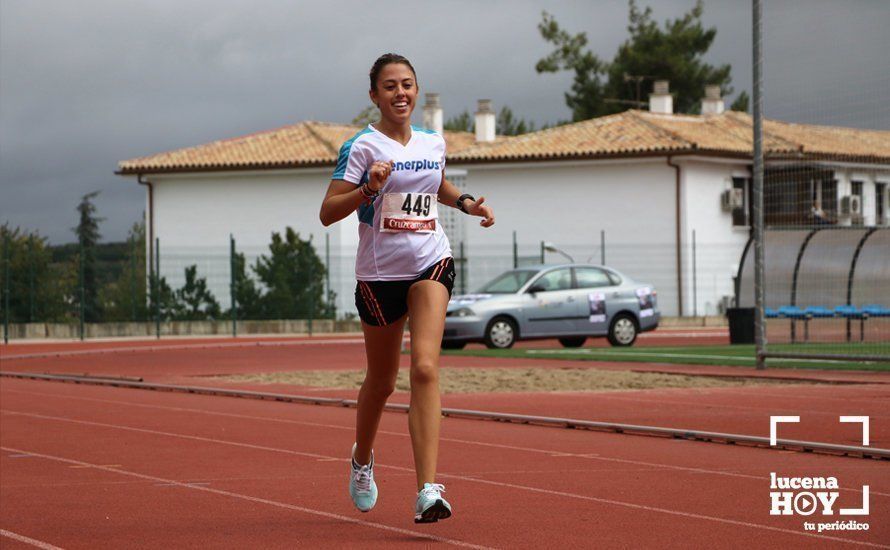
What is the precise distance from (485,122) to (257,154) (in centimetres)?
969

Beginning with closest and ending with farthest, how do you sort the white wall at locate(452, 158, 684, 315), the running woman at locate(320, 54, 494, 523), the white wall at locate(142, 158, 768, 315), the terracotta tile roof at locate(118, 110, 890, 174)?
the running woman at locate(320, 54, 494, 523) → the white wall at locate(142, 158, 768, 315) → the white wall at locate(452, 158, 684, 315) → the terracotta tile roof at locate(118, 110, 890, 174)

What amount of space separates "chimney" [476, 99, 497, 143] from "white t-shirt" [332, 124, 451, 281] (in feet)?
160

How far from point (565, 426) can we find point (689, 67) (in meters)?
68.7

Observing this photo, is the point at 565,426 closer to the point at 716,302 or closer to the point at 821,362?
the point at 821,362

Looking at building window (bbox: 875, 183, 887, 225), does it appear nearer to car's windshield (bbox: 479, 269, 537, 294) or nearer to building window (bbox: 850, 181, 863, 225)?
building window (bbox: 850, 181, 863, 225)

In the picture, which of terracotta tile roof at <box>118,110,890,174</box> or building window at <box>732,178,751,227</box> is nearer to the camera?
terracotta tile roof at <box>118,110,890,174</box>

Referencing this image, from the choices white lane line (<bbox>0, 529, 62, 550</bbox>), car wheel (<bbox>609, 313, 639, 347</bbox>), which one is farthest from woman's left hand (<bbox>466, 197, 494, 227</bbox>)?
car wheel (<bbox>609, 313, 639, 347</bbox>)

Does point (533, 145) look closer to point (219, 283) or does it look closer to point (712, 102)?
point (712, 102)

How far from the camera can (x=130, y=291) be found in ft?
118

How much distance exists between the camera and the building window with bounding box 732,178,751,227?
48.0 metres

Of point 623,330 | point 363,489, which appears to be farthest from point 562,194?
point 363,489

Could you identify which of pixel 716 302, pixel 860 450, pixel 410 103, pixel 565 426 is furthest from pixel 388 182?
pixel 716 302

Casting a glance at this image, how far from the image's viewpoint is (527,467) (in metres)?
9.32

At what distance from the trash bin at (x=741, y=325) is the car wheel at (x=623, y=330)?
1834 mm
